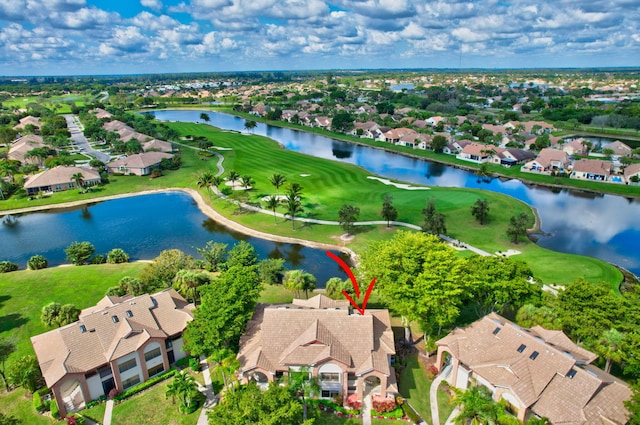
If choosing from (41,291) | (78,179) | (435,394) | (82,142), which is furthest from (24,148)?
(435,394)

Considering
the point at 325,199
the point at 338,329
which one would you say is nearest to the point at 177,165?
the point at 325,199

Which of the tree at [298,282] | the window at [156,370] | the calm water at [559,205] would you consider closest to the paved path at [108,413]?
the window at [156,370]

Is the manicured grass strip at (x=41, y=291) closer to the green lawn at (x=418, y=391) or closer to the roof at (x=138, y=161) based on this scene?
the green lawn at (x=418, y=391)

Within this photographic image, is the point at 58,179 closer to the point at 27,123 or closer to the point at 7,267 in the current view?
the point at 7,267

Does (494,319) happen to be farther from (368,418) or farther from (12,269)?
(12,269)

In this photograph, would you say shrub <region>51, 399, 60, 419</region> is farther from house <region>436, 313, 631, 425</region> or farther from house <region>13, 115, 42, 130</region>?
house <region>13, 115, 42, 130</region>

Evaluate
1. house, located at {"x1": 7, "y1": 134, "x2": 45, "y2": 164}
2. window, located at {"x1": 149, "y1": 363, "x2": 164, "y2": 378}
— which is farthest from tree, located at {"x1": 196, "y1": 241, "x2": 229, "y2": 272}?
house, located at {"x1": 7, "y1": 134, "x2": 45, "y2": 164}
